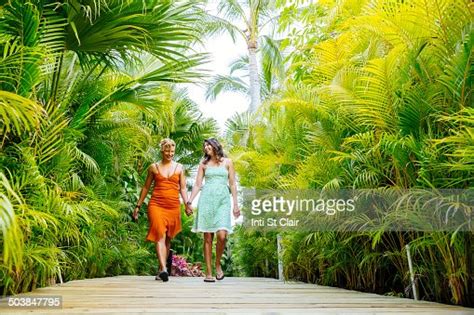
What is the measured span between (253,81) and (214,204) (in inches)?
403

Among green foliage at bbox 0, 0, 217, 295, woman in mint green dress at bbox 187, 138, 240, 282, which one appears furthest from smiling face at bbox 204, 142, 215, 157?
green foliage at bbox 0, 0, 217, 295

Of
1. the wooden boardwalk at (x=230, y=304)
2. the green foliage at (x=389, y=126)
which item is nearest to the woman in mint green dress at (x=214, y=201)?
the green foliage at (x=389, y=126)

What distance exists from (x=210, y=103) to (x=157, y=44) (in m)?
17.7

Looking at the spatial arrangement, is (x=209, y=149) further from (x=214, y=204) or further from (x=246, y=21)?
(x=246, y=21)

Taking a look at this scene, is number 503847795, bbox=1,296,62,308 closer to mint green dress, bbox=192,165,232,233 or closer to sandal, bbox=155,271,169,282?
sandal, bbox=155,271,169,282

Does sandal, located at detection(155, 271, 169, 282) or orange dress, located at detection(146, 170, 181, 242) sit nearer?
sandal, located at detection(155, 271, 169, 282)

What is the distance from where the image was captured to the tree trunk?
14.6 m

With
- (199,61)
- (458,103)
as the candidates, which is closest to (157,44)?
(199,61)

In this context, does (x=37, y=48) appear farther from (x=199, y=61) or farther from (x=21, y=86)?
(x=199, y=61)

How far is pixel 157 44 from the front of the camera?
13.9ft

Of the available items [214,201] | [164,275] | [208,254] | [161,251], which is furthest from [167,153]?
[164,275]

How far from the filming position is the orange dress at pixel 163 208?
5680 mm

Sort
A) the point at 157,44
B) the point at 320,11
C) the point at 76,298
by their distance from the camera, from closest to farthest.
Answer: the point at 76,298 → the point at 157,44 → the point at 320,11

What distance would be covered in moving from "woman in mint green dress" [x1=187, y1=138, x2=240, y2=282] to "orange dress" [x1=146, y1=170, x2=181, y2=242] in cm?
27
